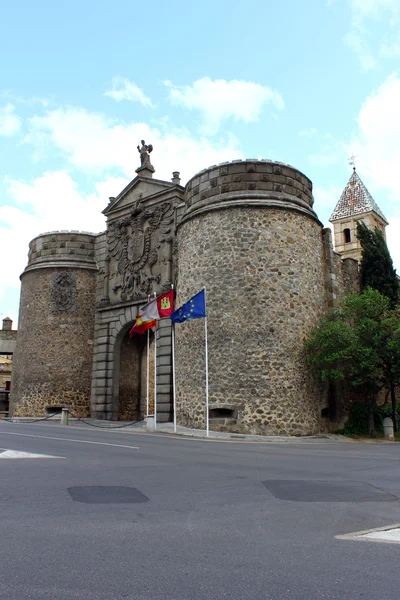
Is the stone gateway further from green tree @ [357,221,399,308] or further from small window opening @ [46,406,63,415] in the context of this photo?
green tree @ [357,221,399,308]

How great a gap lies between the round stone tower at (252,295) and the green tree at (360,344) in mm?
781

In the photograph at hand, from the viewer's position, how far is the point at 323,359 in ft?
65.8

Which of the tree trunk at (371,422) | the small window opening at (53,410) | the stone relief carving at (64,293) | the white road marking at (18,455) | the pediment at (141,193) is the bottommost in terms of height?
the white road marking at (18,455)

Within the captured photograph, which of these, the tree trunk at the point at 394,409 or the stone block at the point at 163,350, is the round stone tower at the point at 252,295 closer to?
the stone block at the point at 163,350

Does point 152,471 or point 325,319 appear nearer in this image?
point 152,471

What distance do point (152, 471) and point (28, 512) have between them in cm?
350

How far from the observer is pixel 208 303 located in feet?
69.8

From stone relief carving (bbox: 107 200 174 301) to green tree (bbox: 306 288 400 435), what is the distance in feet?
26.9

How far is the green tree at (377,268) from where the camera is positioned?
26828 millimetres

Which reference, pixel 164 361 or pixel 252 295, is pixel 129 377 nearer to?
pixel 164 361

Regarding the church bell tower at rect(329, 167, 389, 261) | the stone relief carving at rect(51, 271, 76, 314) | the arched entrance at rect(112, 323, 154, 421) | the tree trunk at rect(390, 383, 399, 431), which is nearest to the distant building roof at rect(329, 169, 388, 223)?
the church bell tower at rect(329, 167, 389, 261)

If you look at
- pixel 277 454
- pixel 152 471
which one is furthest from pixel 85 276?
pixel 152 471

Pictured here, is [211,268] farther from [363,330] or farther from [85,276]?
[85,276]

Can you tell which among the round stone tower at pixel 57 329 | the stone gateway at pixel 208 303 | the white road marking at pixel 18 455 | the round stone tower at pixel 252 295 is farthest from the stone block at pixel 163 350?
the white road marking at pixel 18 455
